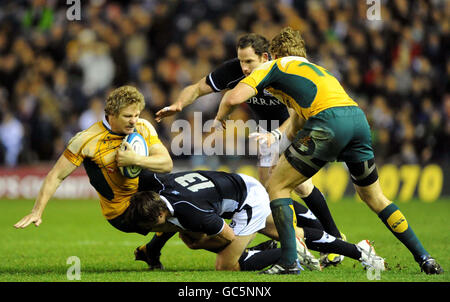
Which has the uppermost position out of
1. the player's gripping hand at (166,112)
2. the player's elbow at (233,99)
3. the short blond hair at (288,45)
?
the short blond hair at (288,45)

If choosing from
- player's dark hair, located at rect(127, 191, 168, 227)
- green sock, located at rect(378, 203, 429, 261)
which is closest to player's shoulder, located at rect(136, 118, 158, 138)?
player's dark hair, located at rect(127, 191, 168, 227)

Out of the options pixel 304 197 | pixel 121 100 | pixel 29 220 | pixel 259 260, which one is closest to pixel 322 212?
pixel 304 197

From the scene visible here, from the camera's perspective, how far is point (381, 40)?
63.3 feet

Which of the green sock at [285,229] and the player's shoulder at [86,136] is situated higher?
the player's shoulder at [86,136]

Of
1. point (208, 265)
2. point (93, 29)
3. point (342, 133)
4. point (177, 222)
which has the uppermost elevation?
point (93, 29)

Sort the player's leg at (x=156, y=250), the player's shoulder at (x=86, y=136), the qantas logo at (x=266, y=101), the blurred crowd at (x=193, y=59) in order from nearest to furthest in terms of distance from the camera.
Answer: the player's shoulder at (x=86, y=136) → the player's leg at (x=156, y=250) → the qantas logo at (x=266, y=101) → the blurred crowd at (x=193, y=59)

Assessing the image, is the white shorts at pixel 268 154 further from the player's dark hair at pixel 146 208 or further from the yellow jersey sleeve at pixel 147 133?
the player's dark hair at pixel 146 208

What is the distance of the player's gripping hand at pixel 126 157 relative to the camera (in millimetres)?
6758

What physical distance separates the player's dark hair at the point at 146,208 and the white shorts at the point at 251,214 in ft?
2.97

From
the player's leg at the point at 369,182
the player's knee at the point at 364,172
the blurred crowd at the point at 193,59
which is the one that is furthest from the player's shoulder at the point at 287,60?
the blurred crowd at the point at 193,59

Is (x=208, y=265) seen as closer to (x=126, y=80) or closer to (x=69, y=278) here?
(x=69, y=278)

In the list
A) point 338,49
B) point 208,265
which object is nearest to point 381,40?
point 338,49

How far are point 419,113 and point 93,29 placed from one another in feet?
31.6

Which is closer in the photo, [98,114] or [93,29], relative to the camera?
[98,114]
